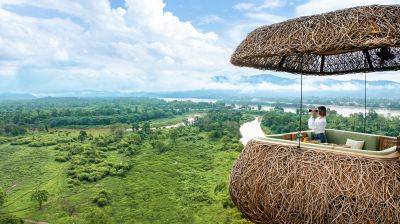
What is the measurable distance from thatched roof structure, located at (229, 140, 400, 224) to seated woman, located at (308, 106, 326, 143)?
137 centimetres

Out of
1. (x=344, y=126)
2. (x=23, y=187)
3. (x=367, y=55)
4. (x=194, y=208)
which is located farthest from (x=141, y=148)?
(x=367, y=55)

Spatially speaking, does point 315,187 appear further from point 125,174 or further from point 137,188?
point 125,174

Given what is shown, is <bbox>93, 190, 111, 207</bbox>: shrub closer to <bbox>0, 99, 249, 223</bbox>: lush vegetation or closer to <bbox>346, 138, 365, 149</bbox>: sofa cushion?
<bbox>0, 99, 249, 223</bbox>: lush vegetation

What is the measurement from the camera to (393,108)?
8294cm

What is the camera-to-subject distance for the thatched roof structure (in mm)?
4141

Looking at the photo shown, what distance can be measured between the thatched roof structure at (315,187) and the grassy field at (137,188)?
13.9 m

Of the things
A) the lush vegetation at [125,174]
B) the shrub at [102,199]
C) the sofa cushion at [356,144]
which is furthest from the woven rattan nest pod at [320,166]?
the shrub at [102,199]

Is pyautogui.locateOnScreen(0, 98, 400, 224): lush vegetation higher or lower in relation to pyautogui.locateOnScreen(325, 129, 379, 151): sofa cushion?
lower

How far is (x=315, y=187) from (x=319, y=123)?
2.06m

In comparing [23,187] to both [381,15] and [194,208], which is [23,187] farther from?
[381,15]

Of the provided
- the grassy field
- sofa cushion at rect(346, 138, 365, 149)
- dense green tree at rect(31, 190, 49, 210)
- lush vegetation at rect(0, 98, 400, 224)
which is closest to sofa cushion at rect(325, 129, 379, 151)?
sofa cushion at rect(346, 138, 365, 149)

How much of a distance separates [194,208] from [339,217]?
18.5 m

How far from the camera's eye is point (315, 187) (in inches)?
177

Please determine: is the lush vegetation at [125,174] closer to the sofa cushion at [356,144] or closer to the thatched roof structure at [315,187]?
the sofa cushion at [356,144]
